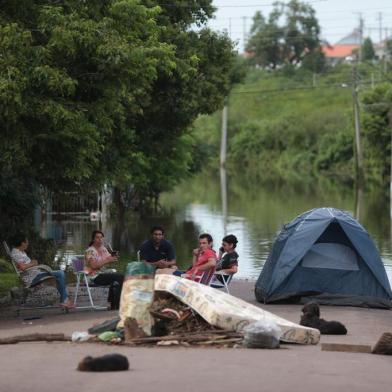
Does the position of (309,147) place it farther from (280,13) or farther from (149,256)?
(149,256)

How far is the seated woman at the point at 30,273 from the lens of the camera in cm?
1675

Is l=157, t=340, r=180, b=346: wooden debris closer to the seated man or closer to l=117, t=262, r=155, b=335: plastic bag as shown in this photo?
l=117, t=262, r=155, b=335: plastic bag

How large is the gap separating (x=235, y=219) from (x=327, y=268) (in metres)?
27.7

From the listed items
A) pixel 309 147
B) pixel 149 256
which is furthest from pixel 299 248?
pixel 309 147

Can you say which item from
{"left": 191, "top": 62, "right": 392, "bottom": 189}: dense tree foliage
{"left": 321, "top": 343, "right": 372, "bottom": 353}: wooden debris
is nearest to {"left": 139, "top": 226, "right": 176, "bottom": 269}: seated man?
{"left": 321, "top": 343, "right": 372, "bottom": 353}: wooden debris

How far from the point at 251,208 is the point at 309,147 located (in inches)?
2281

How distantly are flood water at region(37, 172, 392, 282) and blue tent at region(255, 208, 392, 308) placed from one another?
5.37 m

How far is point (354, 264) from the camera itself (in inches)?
750

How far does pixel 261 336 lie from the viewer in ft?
39.9

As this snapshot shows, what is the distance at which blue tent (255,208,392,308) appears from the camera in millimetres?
18609

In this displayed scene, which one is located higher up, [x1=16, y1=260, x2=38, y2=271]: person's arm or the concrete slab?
[x1=16, y1=260, x2=38, y2=271]: person's arm

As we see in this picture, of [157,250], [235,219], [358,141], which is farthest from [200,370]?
[358,141]

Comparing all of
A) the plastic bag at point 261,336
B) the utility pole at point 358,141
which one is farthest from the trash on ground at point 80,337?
the utility pole at point 358,141

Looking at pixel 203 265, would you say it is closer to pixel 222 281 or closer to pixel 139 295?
pixel 222 281
